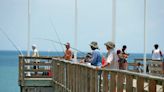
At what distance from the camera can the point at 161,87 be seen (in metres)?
9.45

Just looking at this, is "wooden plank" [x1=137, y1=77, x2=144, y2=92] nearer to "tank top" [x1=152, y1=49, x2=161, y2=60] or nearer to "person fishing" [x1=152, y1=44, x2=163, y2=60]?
"person fishing" [x1=152, y1=44, x2=163, y2=60]

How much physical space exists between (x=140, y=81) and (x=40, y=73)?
18.1 meters

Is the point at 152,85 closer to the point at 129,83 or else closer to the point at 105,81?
the point at 129,83

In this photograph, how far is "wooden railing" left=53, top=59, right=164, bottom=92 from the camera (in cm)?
989

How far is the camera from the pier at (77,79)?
10.2 meters

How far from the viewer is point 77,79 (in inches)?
703

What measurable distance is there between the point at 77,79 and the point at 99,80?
3.67 meters

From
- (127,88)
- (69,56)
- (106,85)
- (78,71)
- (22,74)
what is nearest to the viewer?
(127,88)

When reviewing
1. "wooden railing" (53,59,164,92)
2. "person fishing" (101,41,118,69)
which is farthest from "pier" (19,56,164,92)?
"person fishing" (101,41,118,69)

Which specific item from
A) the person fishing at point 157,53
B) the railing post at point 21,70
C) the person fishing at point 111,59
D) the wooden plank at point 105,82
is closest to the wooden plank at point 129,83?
the wooden plank at point 105,82

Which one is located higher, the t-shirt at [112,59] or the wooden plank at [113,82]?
the t-shirt at [112,59]

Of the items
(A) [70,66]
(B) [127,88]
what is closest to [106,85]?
(B) [127,88]

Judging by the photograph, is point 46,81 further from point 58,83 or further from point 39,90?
point 58,83

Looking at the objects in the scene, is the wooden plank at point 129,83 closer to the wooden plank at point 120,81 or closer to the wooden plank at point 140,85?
the wooden plank at point 120,81
